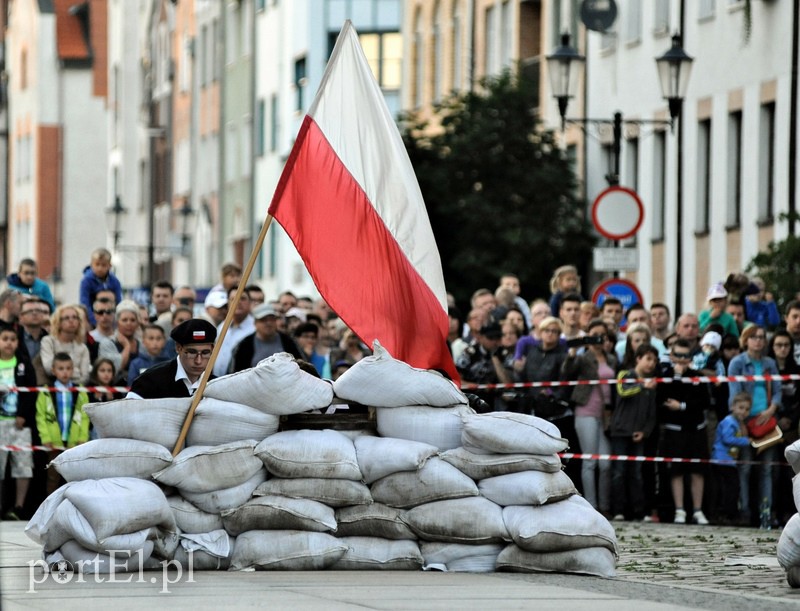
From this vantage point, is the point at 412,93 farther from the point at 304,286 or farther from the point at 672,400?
the point at 672,400

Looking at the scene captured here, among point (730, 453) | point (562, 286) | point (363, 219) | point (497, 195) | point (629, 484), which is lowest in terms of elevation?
point (629, 484)

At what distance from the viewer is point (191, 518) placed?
1410cm

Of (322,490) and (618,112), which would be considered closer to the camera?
(322,490)

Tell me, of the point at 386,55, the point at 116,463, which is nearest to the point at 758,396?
the point at 116,463

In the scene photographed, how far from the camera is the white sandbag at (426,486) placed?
14156mm

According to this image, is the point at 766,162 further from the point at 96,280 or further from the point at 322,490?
the point at 322,490

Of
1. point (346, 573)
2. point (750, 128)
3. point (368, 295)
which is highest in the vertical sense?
point (750, 128)

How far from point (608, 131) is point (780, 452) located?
74.6ft

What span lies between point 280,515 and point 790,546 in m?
2.91

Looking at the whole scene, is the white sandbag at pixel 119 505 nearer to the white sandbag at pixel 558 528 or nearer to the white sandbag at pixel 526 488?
the white sandbag at pixel 526 488

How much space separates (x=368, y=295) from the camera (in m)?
15.0

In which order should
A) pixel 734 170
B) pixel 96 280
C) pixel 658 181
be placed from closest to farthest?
pixel 96 280 → pixel 734 170 → pixel 658 181

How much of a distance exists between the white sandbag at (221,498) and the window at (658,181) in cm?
2720

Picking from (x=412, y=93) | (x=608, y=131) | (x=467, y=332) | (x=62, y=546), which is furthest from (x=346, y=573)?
(x=412, y=93)
